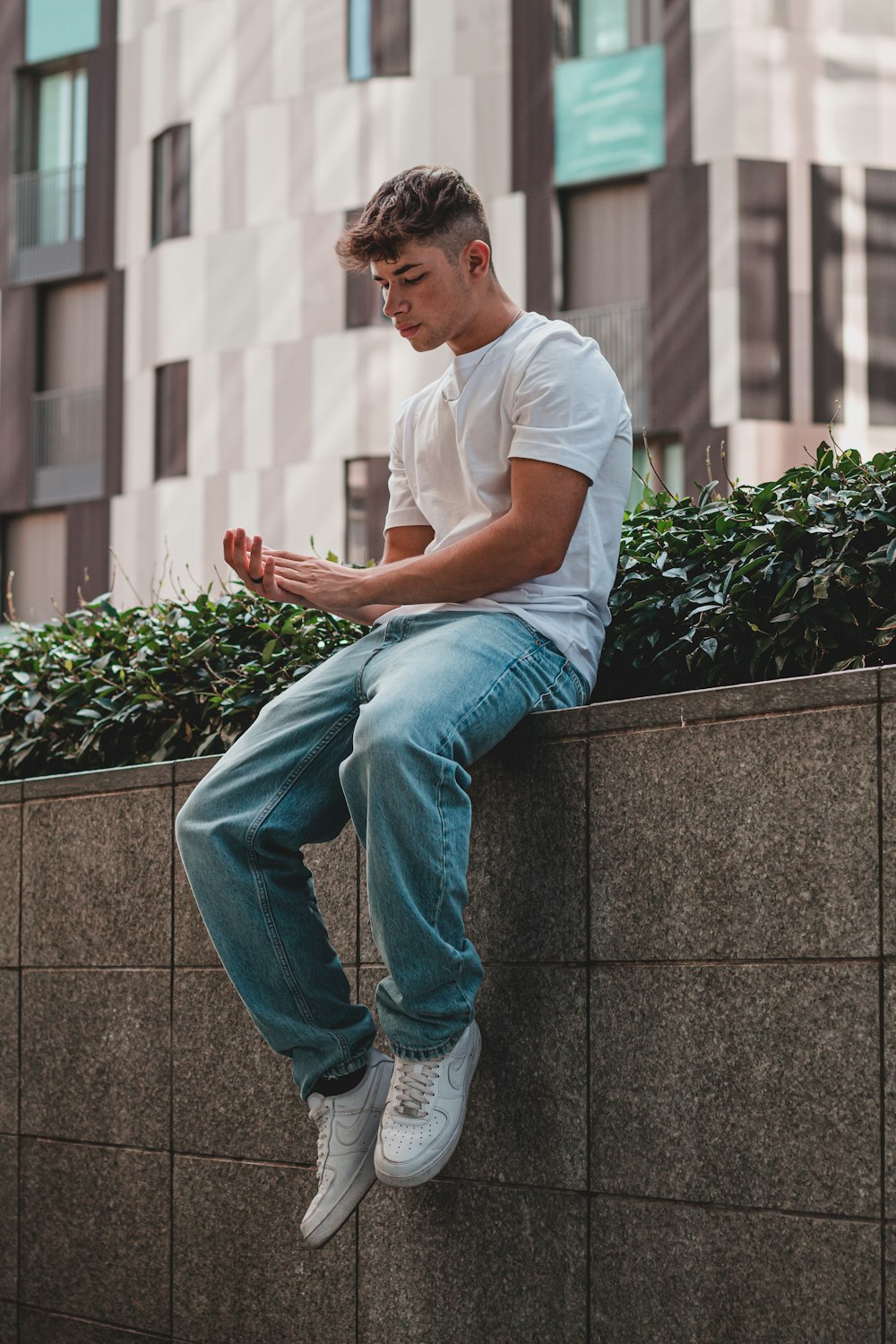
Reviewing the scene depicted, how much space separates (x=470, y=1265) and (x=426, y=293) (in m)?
2.30

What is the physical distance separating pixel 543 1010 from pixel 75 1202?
6.89 ft

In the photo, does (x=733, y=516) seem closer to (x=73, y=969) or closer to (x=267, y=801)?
(x=267, y=801)

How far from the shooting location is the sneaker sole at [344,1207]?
Result: 13.3 feet

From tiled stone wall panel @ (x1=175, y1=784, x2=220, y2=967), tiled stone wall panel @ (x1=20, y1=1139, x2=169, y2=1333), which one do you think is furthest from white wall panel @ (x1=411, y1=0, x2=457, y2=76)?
tiled stone wall panel @ (x1=20, y1=1139, x2=169, y2=1333)

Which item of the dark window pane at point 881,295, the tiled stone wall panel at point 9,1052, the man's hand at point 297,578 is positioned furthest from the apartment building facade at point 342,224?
the man's hand at point 297,578

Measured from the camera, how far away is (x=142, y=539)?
24.6 m

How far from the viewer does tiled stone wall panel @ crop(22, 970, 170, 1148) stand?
17.4 ft

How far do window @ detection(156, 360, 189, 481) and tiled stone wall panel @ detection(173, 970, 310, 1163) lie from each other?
769 inches

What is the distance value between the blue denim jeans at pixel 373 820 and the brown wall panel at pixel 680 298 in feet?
55.6

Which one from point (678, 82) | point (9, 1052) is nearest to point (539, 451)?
point (9, 1052)

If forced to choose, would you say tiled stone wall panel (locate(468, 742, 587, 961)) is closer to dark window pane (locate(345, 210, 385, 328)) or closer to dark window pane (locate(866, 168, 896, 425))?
dark window pane (locate(866, 168, 896, 425))

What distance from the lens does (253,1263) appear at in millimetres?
4918

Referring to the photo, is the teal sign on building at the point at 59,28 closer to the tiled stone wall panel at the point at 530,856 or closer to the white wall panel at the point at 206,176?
the white wall panel at the point at 206,176

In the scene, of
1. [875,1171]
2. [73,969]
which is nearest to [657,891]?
[875,1171]
